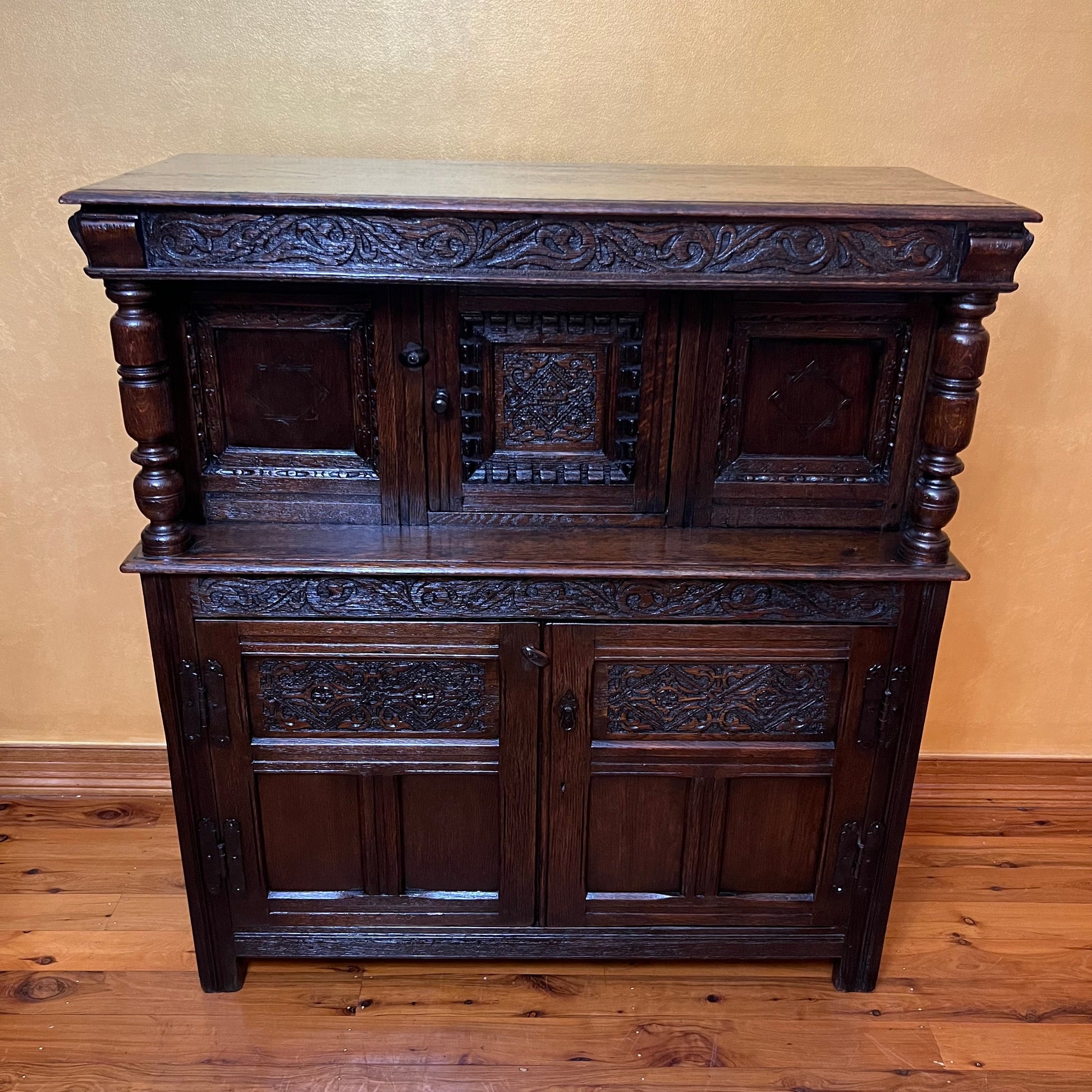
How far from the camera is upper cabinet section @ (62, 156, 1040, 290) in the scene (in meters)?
1.54

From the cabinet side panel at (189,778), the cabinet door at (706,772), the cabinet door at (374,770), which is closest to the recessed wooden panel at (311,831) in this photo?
the cabinet door at (374,770)

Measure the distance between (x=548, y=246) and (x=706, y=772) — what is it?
983 mm

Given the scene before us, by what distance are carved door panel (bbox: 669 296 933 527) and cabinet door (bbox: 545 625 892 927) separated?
0.77 ft

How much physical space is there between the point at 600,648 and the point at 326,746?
53cm

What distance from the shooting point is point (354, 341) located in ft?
5.82

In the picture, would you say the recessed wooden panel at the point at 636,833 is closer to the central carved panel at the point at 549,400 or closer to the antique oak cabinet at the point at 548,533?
the antique oak cabinet at the point at 548,533

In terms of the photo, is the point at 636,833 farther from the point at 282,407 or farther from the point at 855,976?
the point at 282,407

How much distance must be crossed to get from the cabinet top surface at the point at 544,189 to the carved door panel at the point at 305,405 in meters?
0.19

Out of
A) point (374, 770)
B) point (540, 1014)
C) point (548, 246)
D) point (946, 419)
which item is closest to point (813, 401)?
point (946, 419)

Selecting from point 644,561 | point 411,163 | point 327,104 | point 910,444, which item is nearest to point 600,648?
point 644,561

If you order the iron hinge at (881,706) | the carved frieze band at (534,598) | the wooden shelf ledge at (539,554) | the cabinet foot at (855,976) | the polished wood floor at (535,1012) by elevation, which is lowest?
the polished wood floor at (535,1012)

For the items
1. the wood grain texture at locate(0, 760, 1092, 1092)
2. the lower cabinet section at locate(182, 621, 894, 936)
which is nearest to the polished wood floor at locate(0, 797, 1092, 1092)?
the wood grain texture at locate(0, 760, 1092, 1092)

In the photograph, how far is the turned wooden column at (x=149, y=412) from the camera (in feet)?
5.34

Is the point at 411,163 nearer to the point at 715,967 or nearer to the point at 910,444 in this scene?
the point at 910,444
